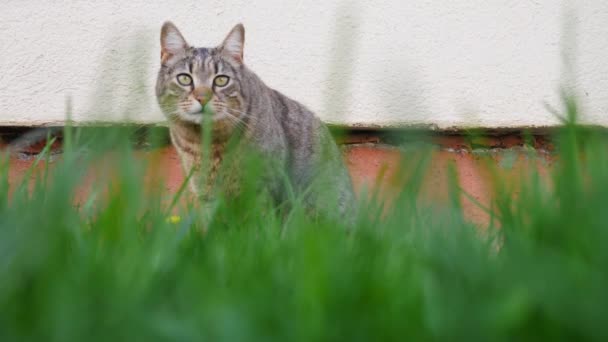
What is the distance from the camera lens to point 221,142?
254cm

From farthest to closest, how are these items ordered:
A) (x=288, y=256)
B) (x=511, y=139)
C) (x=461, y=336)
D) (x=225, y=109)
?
(x=511, y=139), (x=225, y=109), (x=288, y=256), (x=461, y=336)

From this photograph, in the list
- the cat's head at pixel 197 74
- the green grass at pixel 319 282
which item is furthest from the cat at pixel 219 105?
the green grass at pixel 319 282

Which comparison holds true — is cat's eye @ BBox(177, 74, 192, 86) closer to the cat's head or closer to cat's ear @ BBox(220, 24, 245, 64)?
the cat's head

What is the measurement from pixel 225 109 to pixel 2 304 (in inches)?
79.0

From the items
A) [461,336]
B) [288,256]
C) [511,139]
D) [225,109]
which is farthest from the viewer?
[511,139]

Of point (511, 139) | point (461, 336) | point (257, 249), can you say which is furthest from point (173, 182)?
point (461, 336)

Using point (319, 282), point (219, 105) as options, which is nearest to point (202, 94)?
point (219, 105)

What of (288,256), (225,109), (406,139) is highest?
(225,109)

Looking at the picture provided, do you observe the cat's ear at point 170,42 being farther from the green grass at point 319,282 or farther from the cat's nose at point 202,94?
the green grass at point 319,282

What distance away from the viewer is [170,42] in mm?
2539

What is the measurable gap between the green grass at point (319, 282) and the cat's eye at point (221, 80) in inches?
73.4

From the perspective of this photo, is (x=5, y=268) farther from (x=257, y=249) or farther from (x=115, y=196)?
(x=257, y=249)

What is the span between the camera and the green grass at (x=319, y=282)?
45 cm

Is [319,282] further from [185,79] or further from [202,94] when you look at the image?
[185,79]
